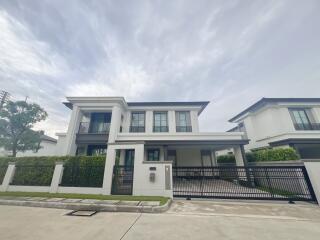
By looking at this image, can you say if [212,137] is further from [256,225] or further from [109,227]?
[109,227]

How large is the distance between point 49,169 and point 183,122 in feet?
40.5

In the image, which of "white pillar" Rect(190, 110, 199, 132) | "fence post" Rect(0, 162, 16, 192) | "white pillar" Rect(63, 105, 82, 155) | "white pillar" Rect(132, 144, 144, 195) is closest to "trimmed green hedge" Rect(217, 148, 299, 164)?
"white pillar" Rect(190, 110, 199, 132)

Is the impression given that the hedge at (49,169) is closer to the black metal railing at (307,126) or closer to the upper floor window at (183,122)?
the upper floor window at (183,122)

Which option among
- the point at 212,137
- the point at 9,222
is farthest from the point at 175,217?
the point at 212,137

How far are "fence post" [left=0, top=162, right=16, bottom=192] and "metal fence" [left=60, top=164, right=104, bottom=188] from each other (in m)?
3.55

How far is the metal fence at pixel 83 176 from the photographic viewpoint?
8312 millimetres

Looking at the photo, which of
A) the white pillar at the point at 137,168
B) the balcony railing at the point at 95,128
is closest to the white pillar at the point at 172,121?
the balcony railing at the point at 95,128

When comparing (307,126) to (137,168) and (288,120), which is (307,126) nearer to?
(288,120)

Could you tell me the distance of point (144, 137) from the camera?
13.3 meters

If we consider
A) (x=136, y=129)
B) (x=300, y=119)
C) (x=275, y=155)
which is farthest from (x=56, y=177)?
(x=300, y=119)

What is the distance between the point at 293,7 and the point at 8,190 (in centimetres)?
1903

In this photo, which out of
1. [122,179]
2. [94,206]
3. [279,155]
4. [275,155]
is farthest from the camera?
[275,155]

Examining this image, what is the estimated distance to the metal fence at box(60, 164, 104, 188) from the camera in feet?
27.3

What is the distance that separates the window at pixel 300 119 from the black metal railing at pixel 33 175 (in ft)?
71.9
